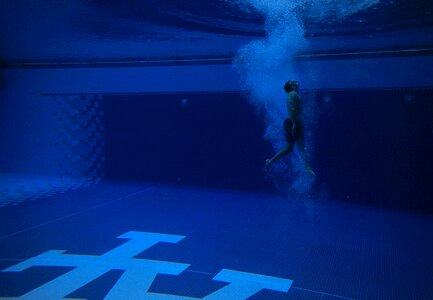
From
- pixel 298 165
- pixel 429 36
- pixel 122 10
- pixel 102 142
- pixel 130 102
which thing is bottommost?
pixel 298 165

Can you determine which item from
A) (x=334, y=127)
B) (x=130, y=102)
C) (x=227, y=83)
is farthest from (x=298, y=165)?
(x=130, y=102)

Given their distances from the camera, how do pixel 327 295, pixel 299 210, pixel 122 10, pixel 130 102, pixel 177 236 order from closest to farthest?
pixel 327 295, pixel 177 236, pixel 122 10, pixel 299 210, pixel 130 102

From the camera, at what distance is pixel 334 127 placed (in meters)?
7.35

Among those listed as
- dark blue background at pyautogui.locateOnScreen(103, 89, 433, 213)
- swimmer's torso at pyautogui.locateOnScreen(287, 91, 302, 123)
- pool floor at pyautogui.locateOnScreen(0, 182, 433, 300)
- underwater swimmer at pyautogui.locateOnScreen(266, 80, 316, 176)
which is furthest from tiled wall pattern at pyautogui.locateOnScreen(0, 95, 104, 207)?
swimmer's torso at pyautogui.locateOnScreen(287, 91, 302, 123)

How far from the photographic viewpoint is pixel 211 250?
15.0 feet

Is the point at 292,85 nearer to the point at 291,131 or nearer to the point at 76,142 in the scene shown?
the point at 291,131

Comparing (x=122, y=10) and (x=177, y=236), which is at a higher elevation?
(x=122, y=10)

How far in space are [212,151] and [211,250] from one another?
4.20m

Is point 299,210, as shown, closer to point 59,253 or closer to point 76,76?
point 59,253

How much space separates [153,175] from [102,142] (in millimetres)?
1661

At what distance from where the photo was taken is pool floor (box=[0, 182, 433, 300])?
356 centimetres

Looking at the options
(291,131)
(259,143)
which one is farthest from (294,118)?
(259,143)

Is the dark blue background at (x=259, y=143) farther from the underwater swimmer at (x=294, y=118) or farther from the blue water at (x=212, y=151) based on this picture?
the underwater swimmer at (x=294, y=118)

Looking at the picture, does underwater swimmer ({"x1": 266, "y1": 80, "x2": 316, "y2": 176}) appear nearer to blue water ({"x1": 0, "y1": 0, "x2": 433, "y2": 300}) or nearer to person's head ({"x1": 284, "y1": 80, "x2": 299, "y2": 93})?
person's head ({"x1": 284, "y1": 80, "x2": 299, "y2": 93})
